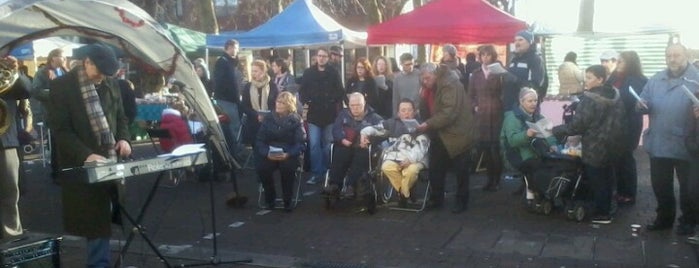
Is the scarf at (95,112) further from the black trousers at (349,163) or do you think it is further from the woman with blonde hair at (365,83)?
the woman with blonde hair at (365,83)

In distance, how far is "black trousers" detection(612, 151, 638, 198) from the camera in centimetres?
893

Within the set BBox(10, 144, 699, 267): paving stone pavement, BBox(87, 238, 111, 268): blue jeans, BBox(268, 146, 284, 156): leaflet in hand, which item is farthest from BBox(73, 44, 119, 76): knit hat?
BBox(268, 146, 284, 156): leaflet in hand

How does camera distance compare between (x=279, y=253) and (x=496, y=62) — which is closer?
(x=279, y=253)

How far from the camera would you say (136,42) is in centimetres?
889

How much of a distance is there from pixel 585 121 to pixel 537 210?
1162 millimetres

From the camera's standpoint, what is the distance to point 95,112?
5.59 metres

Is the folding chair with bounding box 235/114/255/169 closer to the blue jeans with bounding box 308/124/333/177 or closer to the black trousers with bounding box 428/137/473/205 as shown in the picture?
the blue jeans with bounding box 308/124/333/177

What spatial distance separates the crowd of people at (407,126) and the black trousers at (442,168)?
14mm

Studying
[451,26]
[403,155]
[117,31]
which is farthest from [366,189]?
[451,26]

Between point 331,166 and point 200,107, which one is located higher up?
point 200,107

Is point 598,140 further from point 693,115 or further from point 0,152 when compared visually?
point 0,152

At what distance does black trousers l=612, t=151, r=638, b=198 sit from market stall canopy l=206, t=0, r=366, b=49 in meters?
6.02

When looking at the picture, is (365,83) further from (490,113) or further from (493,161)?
(493,161)

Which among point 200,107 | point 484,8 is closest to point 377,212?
point 200,107
